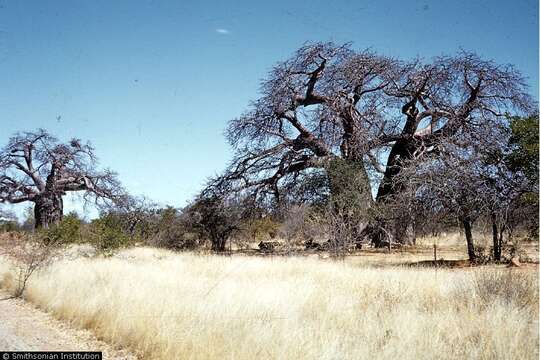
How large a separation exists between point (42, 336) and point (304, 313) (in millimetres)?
4162

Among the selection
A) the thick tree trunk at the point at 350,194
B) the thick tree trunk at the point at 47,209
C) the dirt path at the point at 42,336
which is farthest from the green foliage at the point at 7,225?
the dirt path at the point at 42,336

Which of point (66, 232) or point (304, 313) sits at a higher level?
point (66, 232)

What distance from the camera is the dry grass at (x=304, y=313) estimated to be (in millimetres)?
5566

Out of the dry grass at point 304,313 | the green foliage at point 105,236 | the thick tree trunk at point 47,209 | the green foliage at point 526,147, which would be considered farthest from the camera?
the thick tree trunk at point 47,209

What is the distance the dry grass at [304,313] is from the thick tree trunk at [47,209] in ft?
69.4

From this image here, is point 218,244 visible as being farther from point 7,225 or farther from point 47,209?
point 7,225

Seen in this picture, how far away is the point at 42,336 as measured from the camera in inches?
272

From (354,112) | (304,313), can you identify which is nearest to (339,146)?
(354,112)

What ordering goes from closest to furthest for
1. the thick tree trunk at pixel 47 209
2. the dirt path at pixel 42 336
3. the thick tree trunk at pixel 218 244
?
the dirt path at pixel 42 336 < the thick tree trunk at pixel 218 244 < the thick tree trunk at pixel 47 209

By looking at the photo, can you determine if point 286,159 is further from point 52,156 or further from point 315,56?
point 52,156

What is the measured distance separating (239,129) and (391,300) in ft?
58.1

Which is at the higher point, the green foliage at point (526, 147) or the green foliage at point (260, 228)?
the green foliage at point (526, 147)

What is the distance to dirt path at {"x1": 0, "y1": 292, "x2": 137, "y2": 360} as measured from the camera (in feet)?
20.3

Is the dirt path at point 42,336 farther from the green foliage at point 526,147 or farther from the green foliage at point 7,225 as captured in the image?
the green foliage at point 7,225
